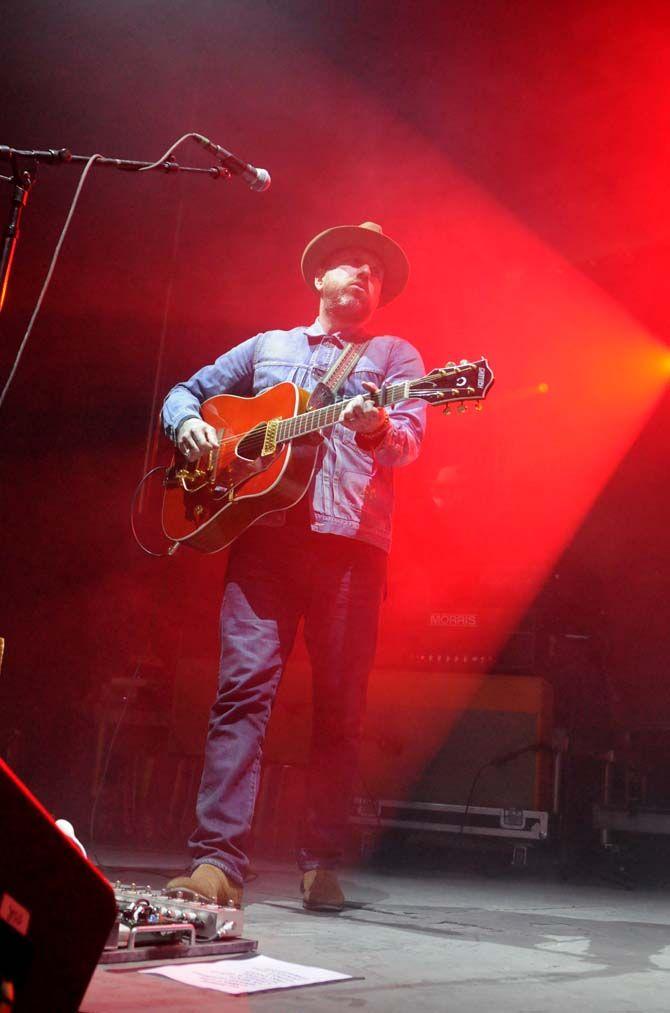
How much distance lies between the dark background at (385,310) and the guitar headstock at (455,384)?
76.1 inches

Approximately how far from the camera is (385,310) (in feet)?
17.6

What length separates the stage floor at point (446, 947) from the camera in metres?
1.47

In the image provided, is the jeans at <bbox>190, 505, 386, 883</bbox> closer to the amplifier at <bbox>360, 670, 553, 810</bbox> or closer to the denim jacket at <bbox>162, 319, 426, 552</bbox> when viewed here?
the denim jacket at <bbox>162, 319, 426, 552</bbox>

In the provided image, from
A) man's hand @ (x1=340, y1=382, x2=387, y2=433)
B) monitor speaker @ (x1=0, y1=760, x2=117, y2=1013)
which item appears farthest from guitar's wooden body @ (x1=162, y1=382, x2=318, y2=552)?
monitor speaker @ (x1=0, y1=760, x2=117, y2=1013)

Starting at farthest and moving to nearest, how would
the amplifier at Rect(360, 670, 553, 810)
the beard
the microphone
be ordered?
the amplifier at Rect(360, 670, 553, 810)
the beard
the microphone

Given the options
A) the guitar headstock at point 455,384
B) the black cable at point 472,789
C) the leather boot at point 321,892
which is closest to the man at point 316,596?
the leather boot at point 321,892

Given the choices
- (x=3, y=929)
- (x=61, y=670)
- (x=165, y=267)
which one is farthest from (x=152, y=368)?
(x=3, y=929)

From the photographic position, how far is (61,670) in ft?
17.5

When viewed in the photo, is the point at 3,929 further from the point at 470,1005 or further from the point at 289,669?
the point at 289,669

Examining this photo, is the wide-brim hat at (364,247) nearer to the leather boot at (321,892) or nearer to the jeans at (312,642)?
the jeans at (312,642)

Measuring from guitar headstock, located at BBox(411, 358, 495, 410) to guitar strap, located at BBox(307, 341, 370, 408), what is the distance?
0.75 ft


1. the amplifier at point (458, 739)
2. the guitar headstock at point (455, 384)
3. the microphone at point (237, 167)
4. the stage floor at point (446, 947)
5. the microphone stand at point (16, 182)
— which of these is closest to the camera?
the stage floor at point (446, 947)

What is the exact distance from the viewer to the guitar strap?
2.55 m

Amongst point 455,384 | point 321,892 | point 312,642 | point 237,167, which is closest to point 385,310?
point 455,384
